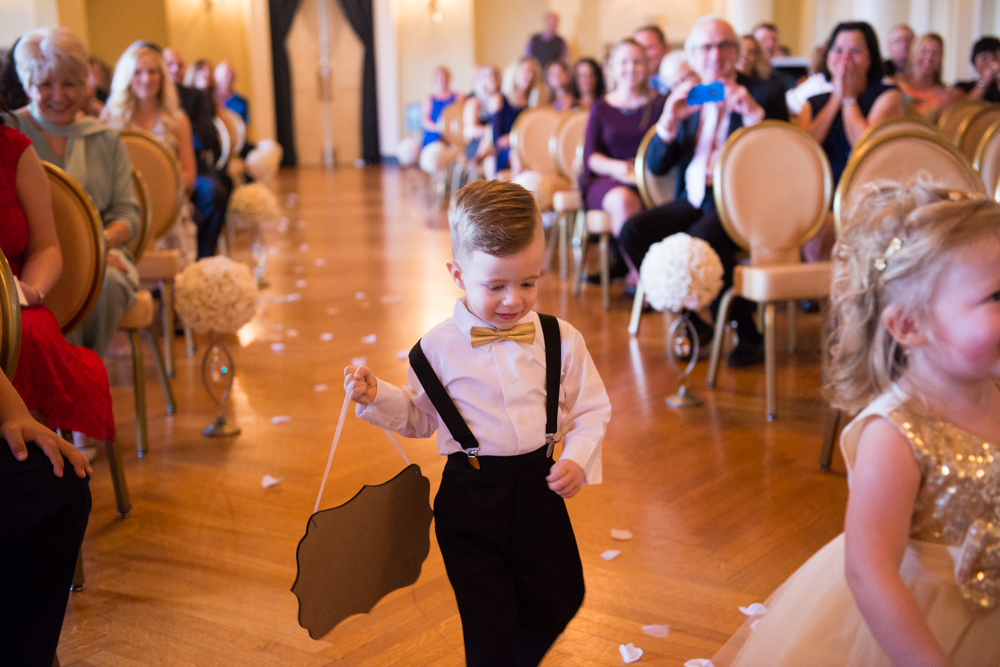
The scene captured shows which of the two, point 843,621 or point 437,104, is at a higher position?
point 437,104

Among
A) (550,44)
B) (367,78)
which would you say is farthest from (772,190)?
(367,78)

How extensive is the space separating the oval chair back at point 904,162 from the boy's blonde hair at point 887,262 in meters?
2.09

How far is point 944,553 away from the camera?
1.24 meters

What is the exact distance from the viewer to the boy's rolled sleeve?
1508mm

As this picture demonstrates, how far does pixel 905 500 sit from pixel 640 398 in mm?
2386

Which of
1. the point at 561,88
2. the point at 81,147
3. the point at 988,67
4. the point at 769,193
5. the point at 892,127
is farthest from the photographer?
the point at 561,88

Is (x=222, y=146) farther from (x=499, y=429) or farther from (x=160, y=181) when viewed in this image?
(x=499, y=429)

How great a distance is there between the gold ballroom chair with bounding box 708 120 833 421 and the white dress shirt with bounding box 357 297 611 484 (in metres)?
2.24

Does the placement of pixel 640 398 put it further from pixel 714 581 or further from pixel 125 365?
pixel 125 365

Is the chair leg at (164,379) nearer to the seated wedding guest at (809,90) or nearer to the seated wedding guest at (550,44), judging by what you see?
the seated wedding guest at (809,90)

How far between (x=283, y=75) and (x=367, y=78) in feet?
5.28

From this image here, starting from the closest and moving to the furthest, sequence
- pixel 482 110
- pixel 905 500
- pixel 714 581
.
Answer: pixel 905 500 → pixel 714 581 → pixel 482 110

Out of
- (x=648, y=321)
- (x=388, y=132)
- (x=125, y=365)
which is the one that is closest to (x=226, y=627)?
(x=125, y=365)

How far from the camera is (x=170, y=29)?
14.4m
